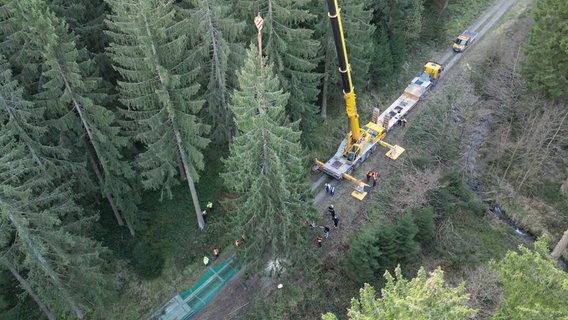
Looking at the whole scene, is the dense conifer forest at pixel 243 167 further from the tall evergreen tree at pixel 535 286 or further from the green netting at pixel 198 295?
the green netting at pixel 198 295

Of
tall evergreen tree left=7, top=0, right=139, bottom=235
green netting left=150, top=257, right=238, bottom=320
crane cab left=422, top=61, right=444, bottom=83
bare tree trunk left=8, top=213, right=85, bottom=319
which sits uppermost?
tall evergreen tree left=7, top=0, right=139, bottom=235

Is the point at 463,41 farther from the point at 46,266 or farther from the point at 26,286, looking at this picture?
the point at 26,286

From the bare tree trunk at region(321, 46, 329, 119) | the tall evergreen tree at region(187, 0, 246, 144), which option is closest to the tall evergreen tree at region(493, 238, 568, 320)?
the tall evergreen tree at region(187, 0, 246, 144)

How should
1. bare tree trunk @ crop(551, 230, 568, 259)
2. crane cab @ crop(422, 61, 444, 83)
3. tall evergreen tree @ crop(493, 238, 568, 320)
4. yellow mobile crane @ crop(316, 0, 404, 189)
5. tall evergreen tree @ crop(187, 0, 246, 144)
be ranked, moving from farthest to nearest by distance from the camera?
crane cab @ crop(422, 61, 444, 83) → yellow mobile crane @ crop(316, 0, 404, 189) → bare tree trunk @ crop(551, 230, 568, 259) → tall evergreen tree @ crop(187, 0, 246, 144) → tall evergreen tree @ crop(493, 238, 568, 320)

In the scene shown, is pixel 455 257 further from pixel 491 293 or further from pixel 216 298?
pixel 216 298

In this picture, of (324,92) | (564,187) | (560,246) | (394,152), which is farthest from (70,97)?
(564,187)

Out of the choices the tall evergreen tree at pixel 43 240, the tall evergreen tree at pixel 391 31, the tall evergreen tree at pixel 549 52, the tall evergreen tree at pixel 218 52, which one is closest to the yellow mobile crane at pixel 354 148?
the tall evergreen tree at pixel 391 31

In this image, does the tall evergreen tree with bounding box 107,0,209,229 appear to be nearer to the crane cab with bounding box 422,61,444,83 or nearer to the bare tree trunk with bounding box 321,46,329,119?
the bare tree trunk with bounding box 321,46,329,119
